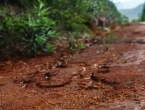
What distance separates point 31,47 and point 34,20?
55 centimetres

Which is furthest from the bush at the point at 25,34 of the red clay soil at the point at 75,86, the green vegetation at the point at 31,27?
the red clay soil at the point at 75,86

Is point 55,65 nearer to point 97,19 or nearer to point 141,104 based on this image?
point 141,104

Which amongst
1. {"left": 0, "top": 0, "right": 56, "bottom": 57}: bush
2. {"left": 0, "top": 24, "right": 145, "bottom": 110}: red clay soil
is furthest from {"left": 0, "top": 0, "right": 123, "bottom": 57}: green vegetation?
{"left": 0, "top": 24, "right": 145, "bottom": 110}: red clay soil

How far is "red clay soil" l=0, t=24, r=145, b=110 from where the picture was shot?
1957 millimetres

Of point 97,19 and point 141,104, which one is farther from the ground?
point 97,19

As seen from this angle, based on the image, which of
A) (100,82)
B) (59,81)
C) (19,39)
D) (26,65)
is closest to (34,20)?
(19,39)

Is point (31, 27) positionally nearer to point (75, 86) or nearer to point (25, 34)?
point (25, 34)

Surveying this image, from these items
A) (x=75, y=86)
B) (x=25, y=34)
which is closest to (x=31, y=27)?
(x=25, y=34)

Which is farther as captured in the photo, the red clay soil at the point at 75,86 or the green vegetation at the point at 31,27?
the green vegetation at the point at 31,27

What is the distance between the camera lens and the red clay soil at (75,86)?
196 centimetres

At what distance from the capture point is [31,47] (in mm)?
4426

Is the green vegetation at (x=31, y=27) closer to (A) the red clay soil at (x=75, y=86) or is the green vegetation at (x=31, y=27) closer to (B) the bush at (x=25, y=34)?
(B) the bush at (x=25, y=34)

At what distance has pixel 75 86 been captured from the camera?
8.16ft

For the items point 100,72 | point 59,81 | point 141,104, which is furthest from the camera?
point 100,72
